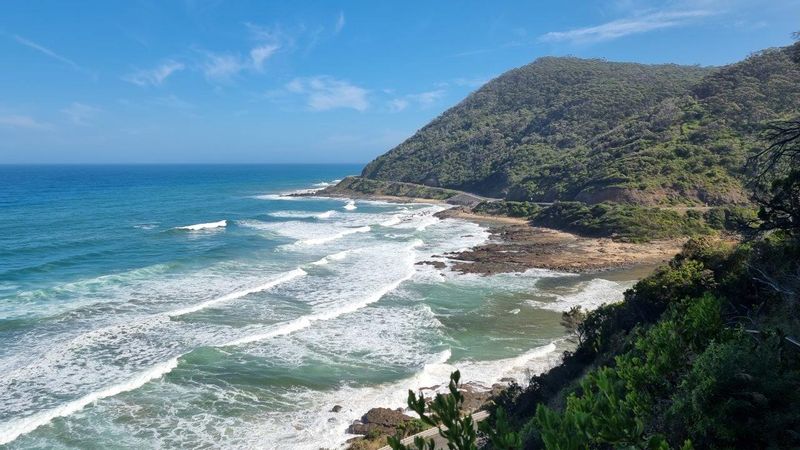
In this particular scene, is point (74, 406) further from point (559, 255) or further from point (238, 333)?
point (559, 255)

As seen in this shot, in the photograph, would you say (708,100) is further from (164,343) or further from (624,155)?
(164,343)

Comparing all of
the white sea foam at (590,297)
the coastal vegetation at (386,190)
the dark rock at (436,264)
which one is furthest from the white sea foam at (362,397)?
the coastal vegetation at (386,190)

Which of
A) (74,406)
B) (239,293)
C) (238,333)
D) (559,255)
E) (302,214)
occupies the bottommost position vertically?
(74,406)

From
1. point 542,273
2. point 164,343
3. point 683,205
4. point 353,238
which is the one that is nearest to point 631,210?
point 683,205

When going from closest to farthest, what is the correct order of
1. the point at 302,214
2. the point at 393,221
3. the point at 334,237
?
the point at 334,237
the point at 393,221
the point at 302,214

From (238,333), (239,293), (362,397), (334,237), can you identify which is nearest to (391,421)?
(362,397)

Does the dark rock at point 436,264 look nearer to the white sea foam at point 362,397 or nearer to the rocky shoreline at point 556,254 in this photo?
the rocky shoreline at point 556,254
